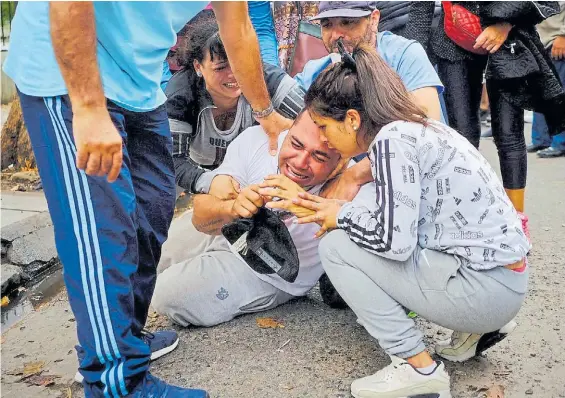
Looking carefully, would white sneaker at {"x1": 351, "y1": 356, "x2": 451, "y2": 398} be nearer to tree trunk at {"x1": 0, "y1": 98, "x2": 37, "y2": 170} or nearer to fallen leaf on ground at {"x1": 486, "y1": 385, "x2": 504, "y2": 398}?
fallen leaf on ground at {"x1": 486, "y1": 385, "x2": 504, "y2": 398}

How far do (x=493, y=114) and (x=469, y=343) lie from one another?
66.2 inches

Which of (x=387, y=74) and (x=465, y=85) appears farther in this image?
(x=465, y=85)

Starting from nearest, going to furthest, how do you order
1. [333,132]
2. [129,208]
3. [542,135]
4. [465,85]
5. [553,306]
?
1. [129,208]
2. [333,132]
3. [553,306]
4. [465,85]
5. [542,135]

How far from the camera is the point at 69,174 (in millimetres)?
1930

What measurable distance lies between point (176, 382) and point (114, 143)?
1.01m

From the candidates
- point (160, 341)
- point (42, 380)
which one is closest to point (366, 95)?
point (160, 341)

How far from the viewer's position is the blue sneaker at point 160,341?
259 centimetres

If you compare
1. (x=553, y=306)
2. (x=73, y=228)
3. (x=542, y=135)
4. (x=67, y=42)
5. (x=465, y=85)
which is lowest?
(x=542, y=135)

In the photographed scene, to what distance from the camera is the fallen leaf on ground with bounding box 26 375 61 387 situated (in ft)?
8.14

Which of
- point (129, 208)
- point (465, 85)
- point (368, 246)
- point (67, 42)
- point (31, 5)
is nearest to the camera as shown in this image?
point (67, 42)

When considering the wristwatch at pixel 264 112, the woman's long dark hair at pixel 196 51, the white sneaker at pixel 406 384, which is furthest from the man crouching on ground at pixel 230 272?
the white sneaker at pixel 406 384

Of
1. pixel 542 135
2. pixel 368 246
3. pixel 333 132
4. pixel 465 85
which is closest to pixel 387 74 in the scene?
pixel 333 132

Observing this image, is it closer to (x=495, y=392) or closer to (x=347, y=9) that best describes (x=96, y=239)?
(x=495, y=392)

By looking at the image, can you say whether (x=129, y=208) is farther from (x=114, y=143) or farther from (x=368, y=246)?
(x=368, y=246)
